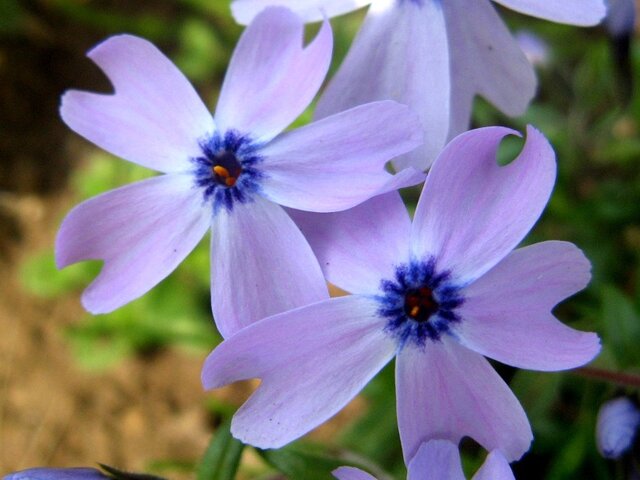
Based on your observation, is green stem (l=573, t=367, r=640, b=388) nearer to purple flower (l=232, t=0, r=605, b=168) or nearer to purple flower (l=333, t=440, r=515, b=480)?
purple flower (l=333, t=440, r=515, b=480)

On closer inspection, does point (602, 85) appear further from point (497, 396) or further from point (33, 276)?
point (33, 276)

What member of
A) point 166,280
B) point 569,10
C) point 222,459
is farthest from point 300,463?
point 166,280

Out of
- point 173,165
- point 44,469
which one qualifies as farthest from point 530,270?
point 44,469

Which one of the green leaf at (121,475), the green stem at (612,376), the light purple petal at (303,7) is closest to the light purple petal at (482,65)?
the light purple petal at (303,7)

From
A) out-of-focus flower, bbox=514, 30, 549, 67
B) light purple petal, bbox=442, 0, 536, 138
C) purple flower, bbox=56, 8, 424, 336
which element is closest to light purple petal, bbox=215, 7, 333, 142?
purple flower, bbox=56, 8, 424, 336

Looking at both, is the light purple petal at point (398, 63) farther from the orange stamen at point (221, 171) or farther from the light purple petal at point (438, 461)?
the light purple petal at point (438, 461)

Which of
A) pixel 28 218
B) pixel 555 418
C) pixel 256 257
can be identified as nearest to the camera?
pixel 256 257
